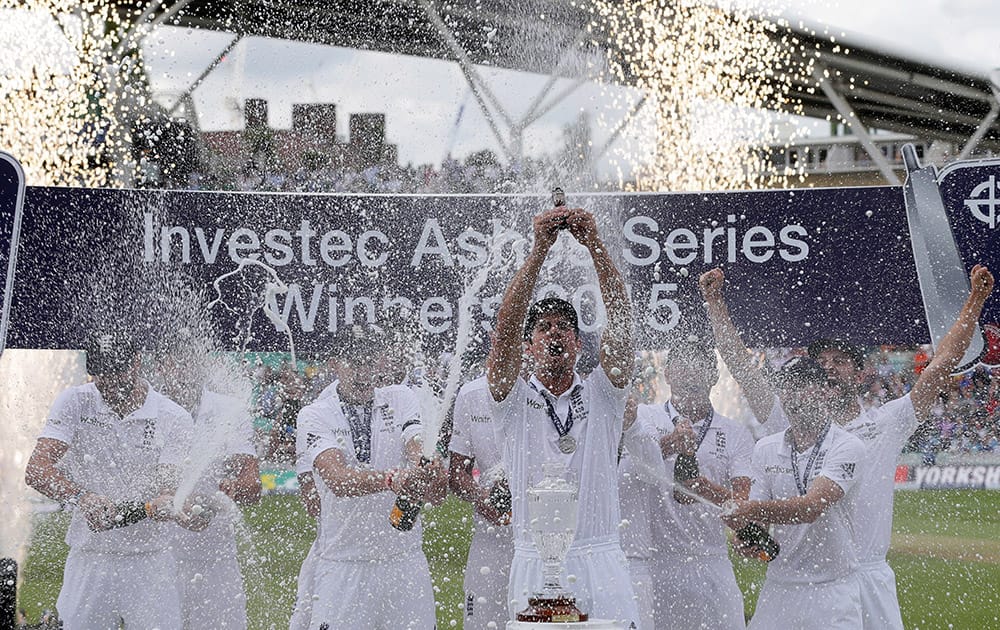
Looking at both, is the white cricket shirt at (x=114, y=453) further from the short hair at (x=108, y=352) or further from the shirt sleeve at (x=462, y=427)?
the shirt sleeve at (x=462, y=427)

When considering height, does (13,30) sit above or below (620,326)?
above

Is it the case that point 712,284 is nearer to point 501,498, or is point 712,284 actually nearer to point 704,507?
point 704,507

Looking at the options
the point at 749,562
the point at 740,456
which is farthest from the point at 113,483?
the point at 749,562

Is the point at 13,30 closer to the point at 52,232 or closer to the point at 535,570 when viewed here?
the point at 52,232

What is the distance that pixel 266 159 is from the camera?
8.73 metres

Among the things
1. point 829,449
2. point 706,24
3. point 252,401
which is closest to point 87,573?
point 252,401

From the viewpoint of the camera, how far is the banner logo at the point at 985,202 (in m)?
6.24

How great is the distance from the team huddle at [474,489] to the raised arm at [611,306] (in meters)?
0.51

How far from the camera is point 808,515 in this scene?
561 centimetres

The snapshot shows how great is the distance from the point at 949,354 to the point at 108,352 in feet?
13.3

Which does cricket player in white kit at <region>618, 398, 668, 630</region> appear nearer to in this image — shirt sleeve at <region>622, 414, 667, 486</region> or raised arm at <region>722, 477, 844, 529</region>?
shirt sleeve at <region>622, 414, 667, 486</region>

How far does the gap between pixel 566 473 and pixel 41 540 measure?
9.30 meters

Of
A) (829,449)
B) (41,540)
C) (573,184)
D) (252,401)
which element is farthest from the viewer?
(41,540)

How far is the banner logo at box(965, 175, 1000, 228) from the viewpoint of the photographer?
6242 mm
